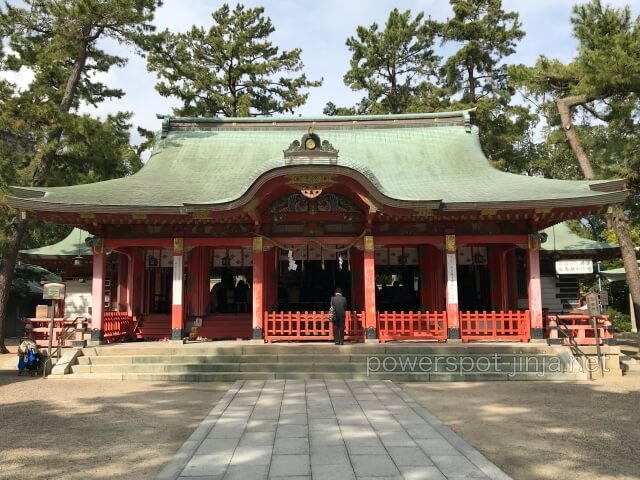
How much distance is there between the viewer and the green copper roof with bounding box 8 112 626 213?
12.2 m

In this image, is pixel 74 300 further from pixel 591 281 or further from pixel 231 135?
pixel 591 281

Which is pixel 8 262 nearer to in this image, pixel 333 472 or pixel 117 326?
pixel 117 326

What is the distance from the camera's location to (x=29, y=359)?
11.5 m

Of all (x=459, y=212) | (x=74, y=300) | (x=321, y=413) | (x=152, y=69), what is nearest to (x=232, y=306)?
(x=74, y=300)

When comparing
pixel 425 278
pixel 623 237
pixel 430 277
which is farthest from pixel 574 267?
pixel 425 278

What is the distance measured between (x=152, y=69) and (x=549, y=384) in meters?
28.1

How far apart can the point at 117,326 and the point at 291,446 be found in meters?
10.5

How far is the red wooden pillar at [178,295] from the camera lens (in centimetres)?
1342

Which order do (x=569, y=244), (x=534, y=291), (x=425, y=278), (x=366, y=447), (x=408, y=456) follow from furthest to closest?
(x=569, y=244)
(x=425, y=278)
(x=534, y=291)
(x=366, y=447)
(x=408, y=456)

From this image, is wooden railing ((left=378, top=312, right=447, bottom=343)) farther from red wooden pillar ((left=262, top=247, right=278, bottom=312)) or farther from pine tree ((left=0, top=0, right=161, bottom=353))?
pine tree ((left=0, top=0, right=161, bottom=353))

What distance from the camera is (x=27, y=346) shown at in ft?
38.2

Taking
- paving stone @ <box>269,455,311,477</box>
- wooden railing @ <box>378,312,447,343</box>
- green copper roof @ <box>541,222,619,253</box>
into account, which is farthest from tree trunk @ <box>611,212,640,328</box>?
paving stone @ <box>269,455,311,477</box>

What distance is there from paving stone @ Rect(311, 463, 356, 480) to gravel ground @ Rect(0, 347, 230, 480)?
1714 mm

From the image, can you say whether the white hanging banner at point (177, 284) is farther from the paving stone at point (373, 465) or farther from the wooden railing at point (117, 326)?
the paving stone at point (373, 465)
